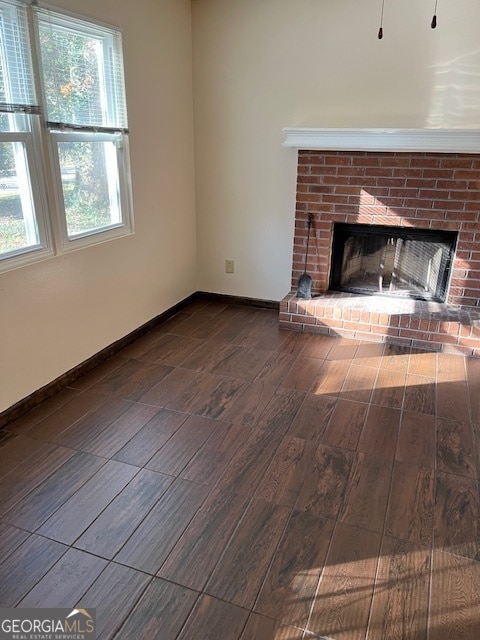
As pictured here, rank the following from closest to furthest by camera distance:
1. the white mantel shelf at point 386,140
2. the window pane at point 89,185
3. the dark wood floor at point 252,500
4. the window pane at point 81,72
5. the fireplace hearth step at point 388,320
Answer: the dark wood floor at point 252,500
the window pane at point 81,72
the window pane at point 89,185
the white mantel shelf at point 386,140
the fireplace hearth step at point 388,320

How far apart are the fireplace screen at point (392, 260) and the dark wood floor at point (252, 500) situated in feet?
2.53

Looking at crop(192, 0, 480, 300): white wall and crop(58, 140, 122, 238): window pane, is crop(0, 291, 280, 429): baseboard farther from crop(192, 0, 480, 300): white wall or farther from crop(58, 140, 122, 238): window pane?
crop(58, 140, 122, 238): window pane

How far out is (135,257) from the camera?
335 centimetres

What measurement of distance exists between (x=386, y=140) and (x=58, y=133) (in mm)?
2071

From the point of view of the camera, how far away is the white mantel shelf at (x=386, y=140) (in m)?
3.07

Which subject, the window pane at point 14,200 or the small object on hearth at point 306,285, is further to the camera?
the small object on hearth at point 306,285

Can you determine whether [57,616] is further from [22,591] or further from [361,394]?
[361,394]

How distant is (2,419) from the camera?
7.91 ft

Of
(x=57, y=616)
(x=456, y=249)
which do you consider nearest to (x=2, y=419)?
(x=57, y=616)

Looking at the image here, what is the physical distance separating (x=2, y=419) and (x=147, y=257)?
60.4 inches

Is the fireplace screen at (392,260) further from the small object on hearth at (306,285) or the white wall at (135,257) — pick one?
the white wall at (135,257)

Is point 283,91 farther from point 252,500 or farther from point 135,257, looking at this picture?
point 252,500

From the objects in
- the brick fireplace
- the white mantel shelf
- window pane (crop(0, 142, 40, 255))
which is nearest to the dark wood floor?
the brick fireplace

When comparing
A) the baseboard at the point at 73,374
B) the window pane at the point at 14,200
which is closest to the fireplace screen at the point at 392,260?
the baseboard at the point at 73,374
